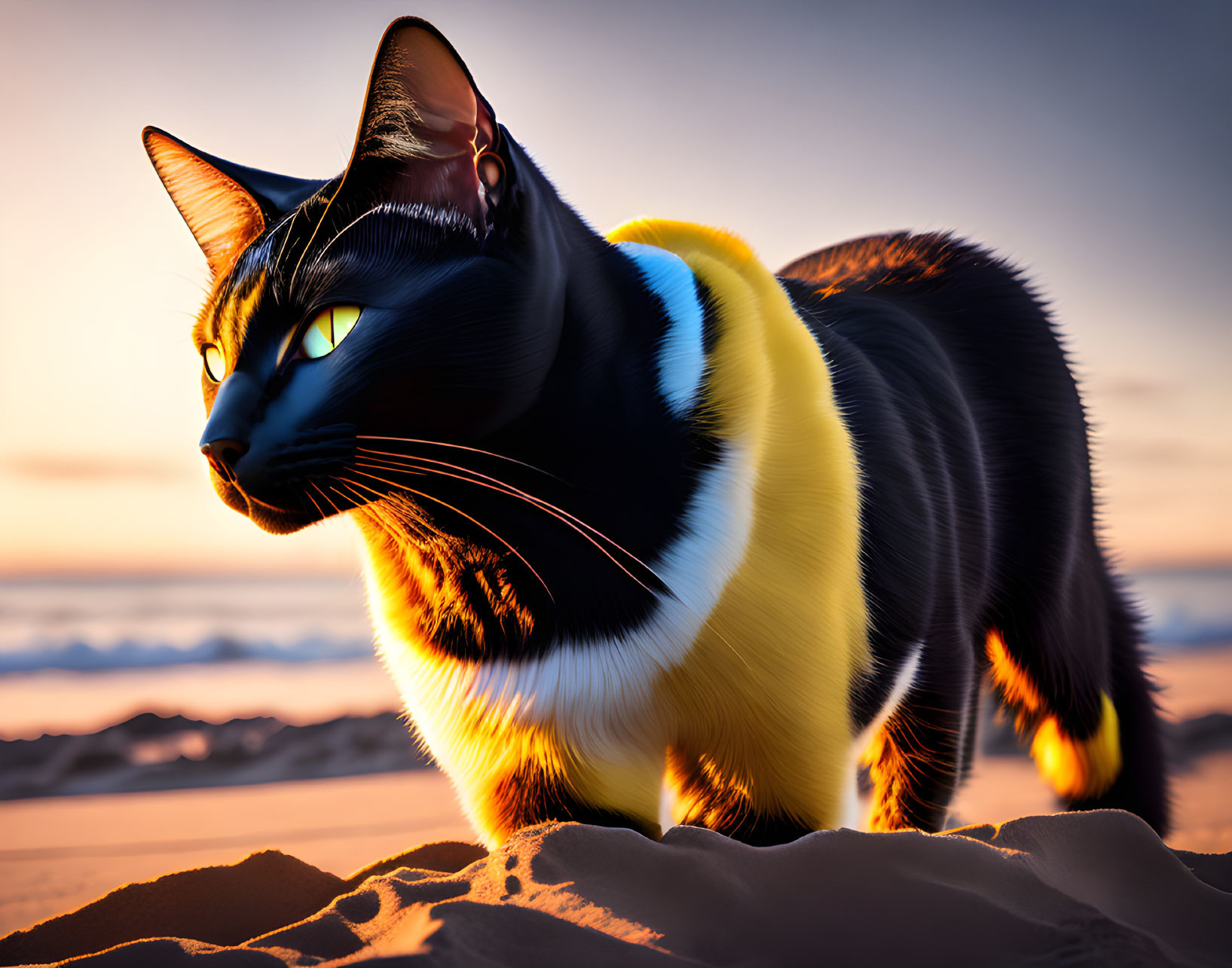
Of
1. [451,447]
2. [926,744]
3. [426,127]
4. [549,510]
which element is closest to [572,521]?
[549,510]

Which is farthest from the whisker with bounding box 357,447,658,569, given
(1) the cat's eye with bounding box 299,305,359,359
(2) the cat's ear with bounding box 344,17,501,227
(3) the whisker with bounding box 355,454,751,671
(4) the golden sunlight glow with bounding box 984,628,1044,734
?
(4) the golden sunlight glow with bounding box 984,628,1044,734

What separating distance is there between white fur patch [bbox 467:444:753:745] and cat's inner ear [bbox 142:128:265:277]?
20.0 inches

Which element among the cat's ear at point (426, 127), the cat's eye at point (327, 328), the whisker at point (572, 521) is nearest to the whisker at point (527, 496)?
the whisker at point (572, 521)

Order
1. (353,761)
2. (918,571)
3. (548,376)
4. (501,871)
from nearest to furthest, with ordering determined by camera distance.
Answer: (501,871) → (548,376) → (918,571) → (353,761)

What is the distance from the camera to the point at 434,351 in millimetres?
727

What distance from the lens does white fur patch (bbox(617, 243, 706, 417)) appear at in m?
0.81

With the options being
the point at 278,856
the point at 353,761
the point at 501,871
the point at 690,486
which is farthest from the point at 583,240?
the point at 353,761

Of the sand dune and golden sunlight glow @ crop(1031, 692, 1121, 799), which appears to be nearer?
the sand dune

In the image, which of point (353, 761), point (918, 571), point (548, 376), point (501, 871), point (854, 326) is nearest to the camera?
point (501, 871)

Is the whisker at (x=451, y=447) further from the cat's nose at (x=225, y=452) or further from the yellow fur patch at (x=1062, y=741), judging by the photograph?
the yellow fur patch at (x=1062, y=741)

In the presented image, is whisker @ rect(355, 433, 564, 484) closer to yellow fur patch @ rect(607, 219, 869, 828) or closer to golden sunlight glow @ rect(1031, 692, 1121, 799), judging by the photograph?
yellow fur patch @ rect(607, 219, 869, 828)

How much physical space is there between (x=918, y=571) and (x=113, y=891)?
2.84 ft

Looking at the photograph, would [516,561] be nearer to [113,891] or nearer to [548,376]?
[548,376]

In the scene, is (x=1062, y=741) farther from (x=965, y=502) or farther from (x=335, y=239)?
(x=335, y=239)
